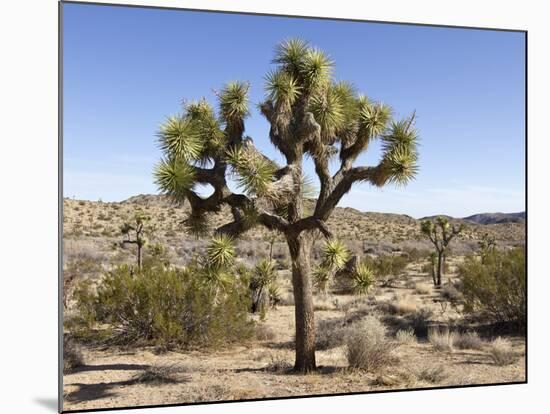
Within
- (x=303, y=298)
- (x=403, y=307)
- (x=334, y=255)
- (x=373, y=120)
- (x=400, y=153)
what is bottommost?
(x=403, y=307)

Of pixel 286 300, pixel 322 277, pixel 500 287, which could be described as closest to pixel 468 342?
pixel 500 287

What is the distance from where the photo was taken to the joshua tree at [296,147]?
7398 millimetres

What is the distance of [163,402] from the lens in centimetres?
747

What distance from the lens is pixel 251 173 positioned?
6820 mm

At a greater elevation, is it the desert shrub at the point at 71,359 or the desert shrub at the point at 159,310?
the desert shrub at the point at 159,310

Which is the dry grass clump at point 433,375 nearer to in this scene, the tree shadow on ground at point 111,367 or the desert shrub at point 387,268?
the tree shadow on ground at point 111,367

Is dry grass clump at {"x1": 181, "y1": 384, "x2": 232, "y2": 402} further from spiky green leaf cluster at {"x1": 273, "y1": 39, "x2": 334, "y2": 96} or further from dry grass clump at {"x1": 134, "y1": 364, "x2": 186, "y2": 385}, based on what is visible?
spiky green leaf cluster at {"x1": 273, "y1": 39, "x2": 334, "y2": 96}

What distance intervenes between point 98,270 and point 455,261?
439 inches

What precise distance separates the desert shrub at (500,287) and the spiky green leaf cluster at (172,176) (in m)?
5.97

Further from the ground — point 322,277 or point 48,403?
point 322,277

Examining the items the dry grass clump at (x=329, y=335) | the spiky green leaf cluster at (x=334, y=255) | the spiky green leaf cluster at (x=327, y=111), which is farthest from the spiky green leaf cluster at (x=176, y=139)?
the dry grass clump at (x=329, y=335)

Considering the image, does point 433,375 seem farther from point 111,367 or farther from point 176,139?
point 176,139

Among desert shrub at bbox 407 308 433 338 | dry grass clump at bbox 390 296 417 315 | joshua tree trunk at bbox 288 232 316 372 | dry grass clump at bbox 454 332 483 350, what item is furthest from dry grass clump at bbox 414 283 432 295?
joshua tree trunk at bbox 288 232 316 372

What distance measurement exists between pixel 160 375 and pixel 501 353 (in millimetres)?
4520
